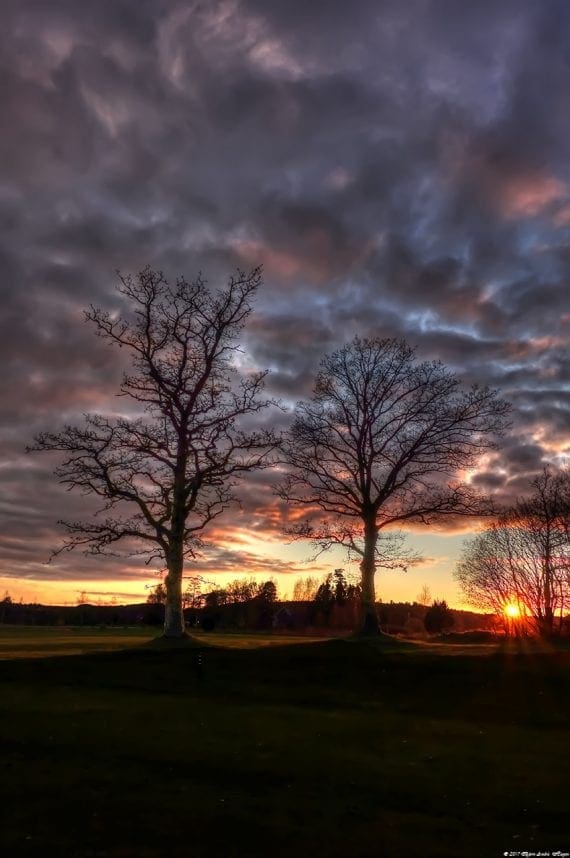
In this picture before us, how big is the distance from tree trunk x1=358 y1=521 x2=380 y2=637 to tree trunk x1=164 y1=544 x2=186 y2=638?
9.11 meters

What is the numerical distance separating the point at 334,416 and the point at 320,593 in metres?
129

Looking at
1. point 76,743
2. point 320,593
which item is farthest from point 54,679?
point 320,593

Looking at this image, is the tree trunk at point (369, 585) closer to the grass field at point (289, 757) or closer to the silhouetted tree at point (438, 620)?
the grass field at point (289, 757)

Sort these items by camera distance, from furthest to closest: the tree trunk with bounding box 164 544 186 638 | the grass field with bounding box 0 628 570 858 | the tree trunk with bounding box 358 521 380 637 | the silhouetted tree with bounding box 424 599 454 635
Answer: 1. the silhouetted tree with bounding box 424 599 454 635
2. the tree trunk with bounding box 358 521 380 637
3. the tree trunk with bounding box 164 544 186 638
4. the grass field with bounding box 0 628 570 858

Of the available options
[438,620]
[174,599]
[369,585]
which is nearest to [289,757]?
[174,599]

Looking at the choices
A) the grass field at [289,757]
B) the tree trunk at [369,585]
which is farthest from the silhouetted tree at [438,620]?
the grass field at [289,757]

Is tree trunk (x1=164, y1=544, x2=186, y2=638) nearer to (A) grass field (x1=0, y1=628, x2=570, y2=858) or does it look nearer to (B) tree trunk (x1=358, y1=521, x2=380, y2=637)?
(A) grass field (x1=0, y1=628, x2=570, y2=858)

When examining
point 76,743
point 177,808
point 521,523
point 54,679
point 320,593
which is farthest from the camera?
point 320,593

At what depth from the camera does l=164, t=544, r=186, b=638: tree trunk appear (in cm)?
3362

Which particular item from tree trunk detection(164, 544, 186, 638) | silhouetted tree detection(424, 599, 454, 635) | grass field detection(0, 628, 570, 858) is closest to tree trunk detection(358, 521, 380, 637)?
tree trunk detection(164, 544, 186, 638)

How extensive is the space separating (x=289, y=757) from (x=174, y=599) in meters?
21.7

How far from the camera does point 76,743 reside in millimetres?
13562

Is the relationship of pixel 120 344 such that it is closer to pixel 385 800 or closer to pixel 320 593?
pixel 385 800

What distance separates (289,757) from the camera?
507 inches
